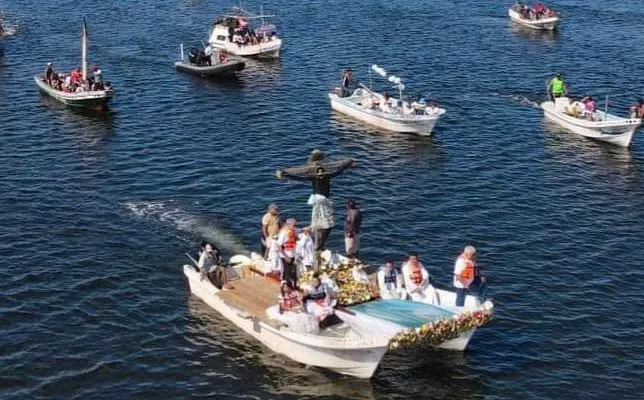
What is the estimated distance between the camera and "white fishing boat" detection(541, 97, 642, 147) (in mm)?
58500

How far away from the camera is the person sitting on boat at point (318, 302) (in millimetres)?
33375

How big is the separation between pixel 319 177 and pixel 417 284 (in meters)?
5.52

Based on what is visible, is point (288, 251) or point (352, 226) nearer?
point (288, 251)

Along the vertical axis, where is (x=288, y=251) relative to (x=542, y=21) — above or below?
below

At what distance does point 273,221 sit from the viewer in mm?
38469

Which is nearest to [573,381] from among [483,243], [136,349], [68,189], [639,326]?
[639,326]

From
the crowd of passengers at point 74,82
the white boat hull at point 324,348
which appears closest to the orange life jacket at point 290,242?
the white boat hull at point 324,348

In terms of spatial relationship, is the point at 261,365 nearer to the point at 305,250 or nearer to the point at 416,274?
the point at 305,250

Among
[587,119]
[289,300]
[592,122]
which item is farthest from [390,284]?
[587,119]

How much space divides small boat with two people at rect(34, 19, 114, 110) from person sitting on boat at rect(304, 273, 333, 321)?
119 feet

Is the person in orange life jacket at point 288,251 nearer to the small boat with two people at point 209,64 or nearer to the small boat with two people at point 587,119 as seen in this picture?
the small boat with two people at point 587,119

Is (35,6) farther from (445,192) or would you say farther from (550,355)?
(550,355)

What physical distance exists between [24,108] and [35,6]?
39377 mm

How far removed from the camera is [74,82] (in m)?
67.0
